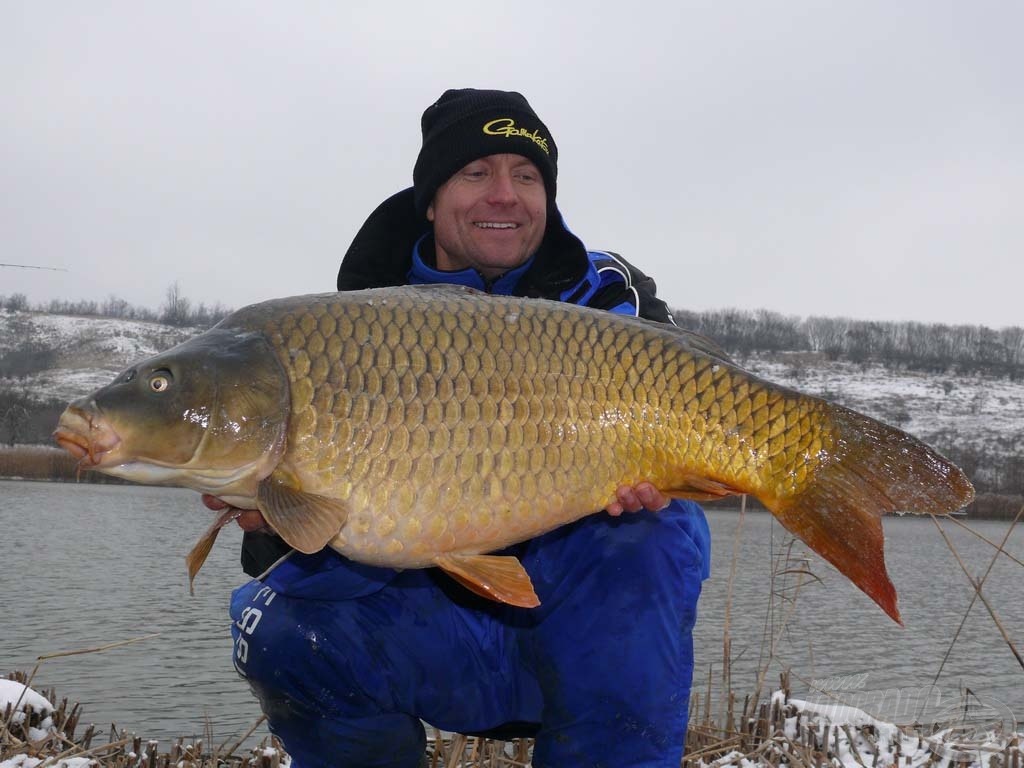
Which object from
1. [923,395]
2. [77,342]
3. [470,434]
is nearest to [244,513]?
[470,434]

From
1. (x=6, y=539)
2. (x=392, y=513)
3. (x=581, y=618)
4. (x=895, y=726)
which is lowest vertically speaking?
(x=6, y=539)

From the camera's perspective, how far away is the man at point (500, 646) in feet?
7.36

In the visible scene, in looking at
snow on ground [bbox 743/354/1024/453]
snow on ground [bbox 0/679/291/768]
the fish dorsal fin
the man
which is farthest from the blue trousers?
snow on ground [bbox 743/354/1024/453]

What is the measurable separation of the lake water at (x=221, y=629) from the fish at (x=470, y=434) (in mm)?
1844

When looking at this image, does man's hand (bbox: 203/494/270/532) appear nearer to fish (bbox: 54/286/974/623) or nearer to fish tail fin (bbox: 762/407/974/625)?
fish (bbox: 54/286/974/623)

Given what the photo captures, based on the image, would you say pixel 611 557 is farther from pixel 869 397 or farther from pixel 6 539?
pixel 869 397

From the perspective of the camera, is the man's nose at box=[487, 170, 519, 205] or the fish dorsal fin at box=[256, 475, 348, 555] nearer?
the fish dorsal fin at box=[256, 475, 348, 555]

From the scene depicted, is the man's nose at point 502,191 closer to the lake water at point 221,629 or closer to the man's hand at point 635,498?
the man's hand at point 635,498

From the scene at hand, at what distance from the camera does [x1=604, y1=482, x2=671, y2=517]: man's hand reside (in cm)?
214

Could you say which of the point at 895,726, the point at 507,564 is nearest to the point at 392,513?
the point at 507,564

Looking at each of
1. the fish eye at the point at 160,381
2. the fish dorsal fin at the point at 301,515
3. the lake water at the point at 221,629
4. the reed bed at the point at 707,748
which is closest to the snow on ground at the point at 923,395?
the lake water at the point at 221,629

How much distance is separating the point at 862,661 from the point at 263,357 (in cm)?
814

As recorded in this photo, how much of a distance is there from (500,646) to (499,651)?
0.01 meters

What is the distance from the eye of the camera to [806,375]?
66.0 m
